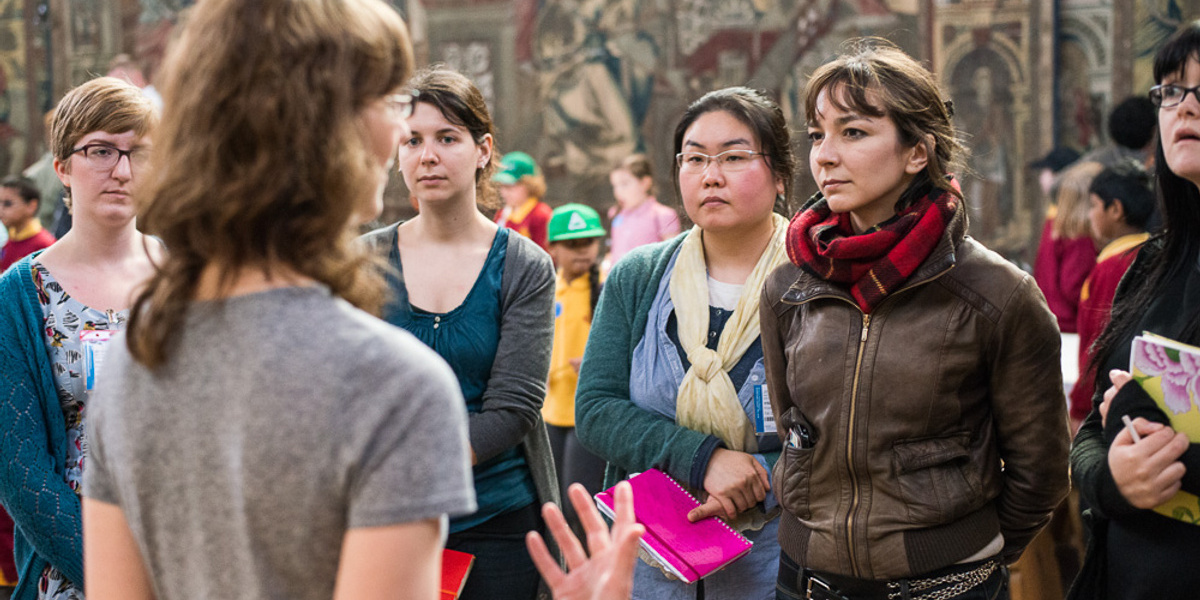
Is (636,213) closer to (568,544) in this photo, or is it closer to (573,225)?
(573,225)

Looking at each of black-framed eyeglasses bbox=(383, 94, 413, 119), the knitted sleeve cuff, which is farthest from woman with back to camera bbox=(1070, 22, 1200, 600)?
black-framed eyeglasses bbox=(383, 94, 413, 119)

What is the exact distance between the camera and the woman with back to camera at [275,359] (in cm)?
120

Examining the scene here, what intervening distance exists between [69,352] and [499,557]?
3.90 ft

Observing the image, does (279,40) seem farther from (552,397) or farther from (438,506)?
(552,397)

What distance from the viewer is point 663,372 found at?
3.00 meters

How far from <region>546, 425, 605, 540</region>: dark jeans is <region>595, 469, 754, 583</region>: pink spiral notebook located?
81.8 inches

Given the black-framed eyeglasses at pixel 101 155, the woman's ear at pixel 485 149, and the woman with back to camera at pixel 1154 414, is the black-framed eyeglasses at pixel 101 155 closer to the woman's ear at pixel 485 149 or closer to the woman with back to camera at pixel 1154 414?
the woman's ear at pixel 485 149

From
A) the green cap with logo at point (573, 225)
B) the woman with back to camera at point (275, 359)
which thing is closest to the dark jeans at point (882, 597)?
the woman with back to camera at point (275, 359)

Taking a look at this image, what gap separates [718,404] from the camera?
2.88 meters

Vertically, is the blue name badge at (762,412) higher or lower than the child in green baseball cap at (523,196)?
higher

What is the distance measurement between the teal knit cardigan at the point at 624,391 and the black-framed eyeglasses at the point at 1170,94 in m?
1.21

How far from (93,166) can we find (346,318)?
1.73m

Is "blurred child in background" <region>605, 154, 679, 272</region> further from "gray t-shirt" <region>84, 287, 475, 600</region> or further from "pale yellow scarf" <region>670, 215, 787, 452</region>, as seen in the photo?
"gray t-shirt" <region>84, 287, 475, 600</region>

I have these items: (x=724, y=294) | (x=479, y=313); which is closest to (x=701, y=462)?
(x=724, y=294)
